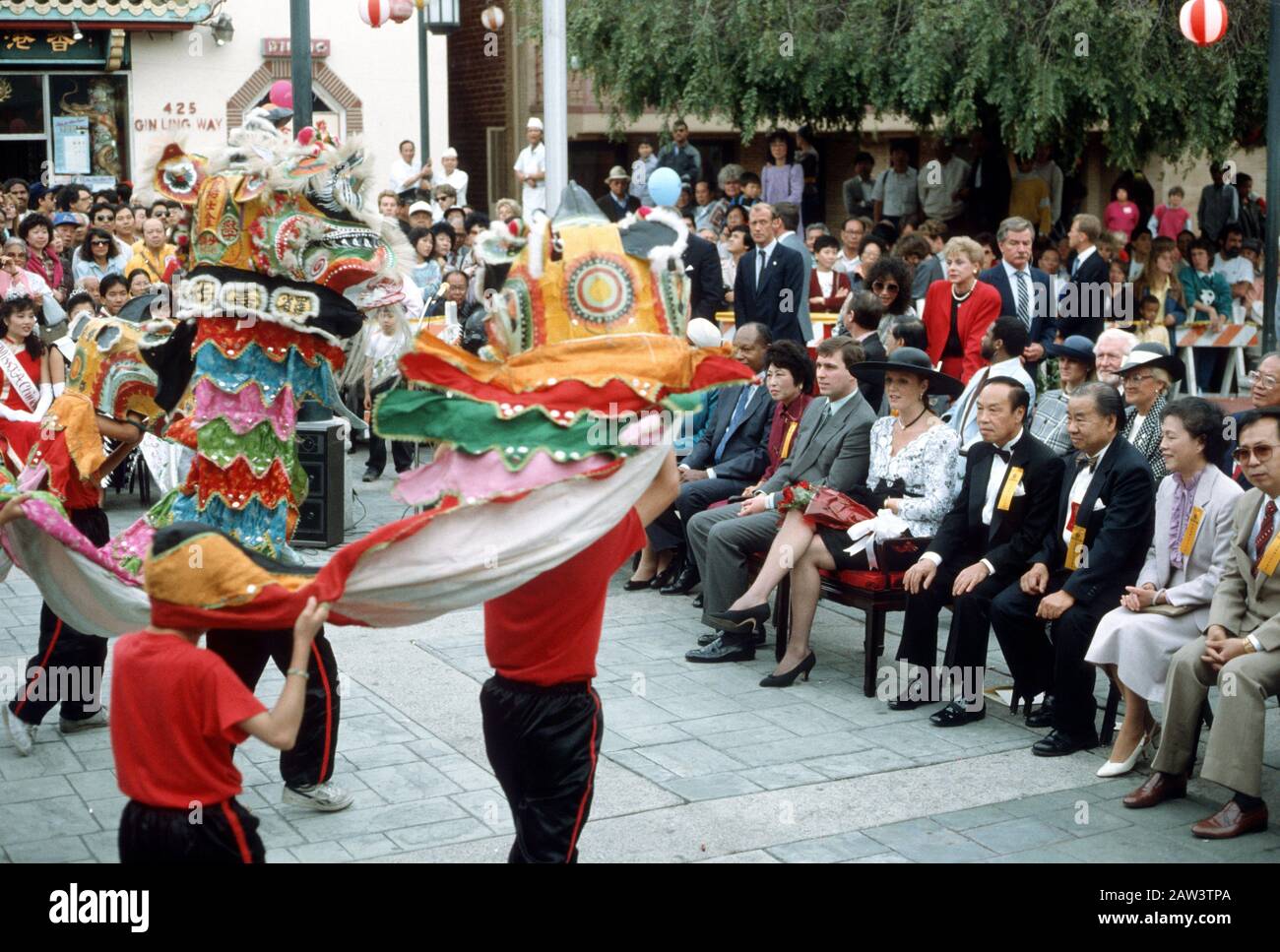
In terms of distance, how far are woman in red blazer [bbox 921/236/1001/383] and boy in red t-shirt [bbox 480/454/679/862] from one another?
249 inches

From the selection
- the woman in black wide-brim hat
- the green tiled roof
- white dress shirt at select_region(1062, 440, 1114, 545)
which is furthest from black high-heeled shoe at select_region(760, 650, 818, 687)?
the green tiled roof

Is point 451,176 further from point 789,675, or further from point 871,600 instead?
point 871,600

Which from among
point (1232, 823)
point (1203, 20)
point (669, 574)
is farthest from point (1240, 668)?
point (1203, 20)

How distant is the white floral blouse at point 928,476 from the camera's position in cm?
802

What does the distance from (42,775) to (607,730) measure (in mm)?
2424

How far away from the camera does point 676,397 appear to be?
4422 mm

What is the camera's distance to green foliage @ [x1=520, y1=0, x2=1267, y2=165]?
45.4 feet

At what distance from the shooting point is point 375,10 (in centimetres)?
1581

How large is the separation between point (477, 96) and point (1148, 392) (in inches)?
784

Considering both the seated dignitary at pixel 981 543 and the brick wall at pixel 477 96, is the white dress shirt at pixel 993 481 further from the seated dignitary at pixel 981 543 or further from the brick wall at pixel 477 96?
the brick wall at pixel 477 96

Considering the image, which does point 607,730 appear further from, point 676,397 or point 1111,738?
point 676,397

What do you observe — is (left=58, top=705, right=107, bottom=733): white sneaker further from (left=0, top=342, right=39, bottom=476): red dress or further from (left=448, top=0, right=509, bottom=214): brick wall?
(left=448, top=0, right=509, bottom=214): brick wall

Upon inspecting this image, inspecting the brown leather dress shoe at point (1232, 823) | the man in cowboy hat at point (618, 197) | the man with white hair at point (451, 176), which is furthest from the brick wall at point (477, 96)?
the brown leather dress shoe at point (1232, 823)
